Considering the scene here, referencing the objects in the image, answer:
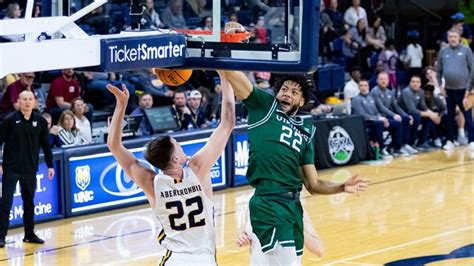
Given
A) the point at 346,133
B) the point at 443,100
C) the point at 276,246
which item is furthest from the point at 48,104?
the point at 276,246

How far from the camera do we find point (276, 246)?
8.26m

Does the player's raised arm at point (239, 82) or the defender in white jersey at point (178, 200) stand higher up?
the player's raised arm at point (239, 82)

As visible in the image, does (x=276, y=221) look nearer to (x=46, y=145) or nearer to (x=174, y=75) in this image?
(x=174, y=75)

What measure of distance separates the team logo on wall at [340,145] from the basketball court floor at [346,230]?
725 millimetres

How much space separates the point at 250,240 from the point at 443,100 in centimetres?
1335

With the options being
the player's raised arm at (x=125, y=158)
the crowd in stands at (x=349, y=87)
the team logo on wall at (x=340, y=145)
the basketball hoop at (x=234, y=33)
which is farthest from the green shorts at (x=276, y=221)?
the team logo on wall at (x=340, y=145)

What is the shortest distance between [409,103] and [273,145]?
12.5 m

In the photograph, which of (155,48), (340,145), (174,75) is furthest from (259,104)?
(340,145)

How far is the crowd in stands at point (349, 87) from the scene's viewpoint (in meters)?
15.4

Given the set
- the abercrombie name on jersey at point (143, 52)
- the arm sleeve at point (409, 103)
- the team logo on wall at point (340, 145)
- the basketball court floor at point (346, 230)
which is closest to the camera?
the abercrombie name on jersey at point (143, 52)

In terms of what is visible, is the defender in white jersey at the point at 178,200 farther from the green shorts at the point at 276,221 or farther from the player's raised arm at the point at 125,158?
the green shorts at the point at 276,221

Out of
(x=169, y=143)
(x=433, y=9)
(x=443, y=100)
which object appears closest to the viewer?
(x=169, y=143)

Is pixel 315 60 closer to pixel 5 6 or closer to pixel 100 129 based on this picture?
pixel 100 129

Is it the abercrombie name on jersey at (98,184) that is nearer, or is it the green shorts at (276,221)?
the green shorts at (276,221)
